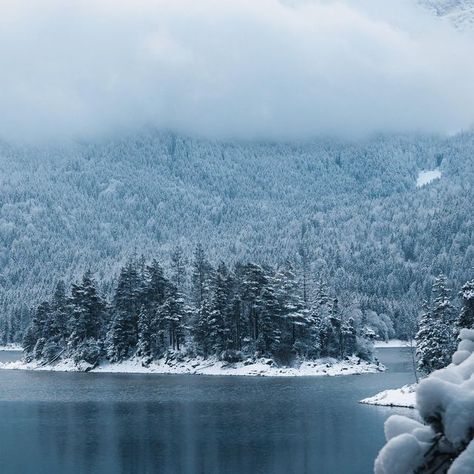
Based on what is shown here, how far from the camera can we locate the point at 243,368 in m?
108

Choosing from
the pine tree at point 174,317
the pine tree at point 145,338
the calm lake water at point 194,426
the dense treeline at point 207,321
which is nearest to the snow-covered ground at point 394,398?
the calm lake water at point 194,426

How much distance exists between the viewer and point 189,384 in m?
92.9

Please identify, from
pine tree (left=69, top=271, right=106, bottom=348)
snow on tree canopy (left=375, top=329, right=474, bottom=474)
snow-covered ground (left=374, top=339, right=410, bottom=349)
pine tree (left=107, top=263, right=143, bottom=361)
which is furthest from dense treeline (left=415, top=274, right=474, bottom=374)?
snow-covered ground (left=374, top=339, right=410, bottom=349)

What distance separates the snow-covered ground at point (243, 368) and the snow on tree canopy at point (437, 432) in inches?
3829

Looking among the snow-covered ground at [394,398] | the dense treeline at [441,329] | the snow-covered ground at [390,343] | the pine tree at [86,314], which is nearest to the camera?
the snow-covered ground at [394,398]

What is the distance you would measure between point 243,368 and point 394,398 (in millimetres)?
40820

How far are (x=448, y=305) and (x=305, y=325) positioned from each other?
35.1 meters

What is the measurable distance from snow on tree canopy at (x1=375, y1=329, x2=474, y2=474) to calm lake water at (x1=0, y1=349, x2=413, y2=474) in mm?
40362

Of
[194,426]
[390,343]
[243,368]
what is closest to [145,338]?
[243,368]

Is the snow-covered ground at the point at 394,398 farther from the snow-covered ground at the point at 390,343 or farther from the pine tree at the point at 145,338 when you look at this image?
the snow-covered ground at the point at 390,343

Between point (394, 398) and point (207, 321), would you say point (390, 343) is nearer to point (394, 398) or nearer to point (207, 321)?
point (207, 321)

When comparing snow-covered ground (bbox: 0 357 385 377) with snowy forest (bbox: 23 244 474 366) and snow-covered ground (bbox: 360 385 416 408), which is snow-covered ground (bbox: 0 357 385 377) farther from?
snow-covered ground (bbox: 360 385 416 408)

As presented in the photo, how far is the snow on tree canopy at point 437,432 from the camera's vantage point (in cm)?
609

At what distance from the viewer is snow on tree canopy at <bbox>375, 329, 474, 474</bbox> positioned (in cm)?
609
